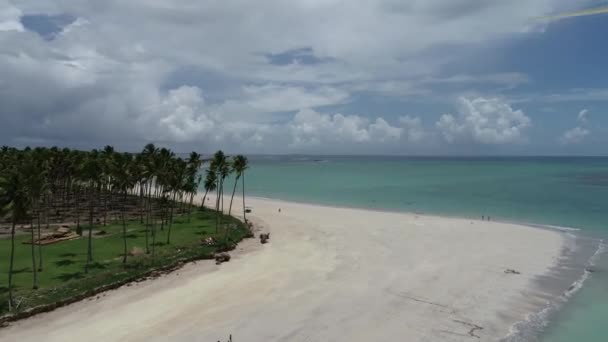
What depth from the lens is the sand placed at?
24.4 metres

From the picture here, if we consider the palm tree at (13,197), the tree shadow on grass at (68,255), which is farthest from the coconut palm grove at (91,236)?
the tree shadow on grass at (68,255)

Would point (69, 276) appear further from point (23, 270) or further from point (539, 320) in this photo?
point (539, 320)

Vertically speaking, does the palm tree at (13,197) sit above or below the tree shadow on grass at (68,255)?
above

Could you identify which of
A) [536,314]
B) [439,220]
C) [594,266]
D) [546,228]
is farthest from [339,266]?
[546,228]

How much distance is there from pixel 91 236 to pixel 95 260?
912 centimetres

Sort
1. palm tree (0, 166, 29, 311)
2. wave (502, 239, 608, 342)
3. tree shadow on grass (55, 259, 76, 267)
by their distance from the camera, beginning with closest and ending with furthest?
wave (502, 239, 608, 342) → palm tree (0, 166, 29, 311) → tree shadow on grass (55, 259, 76, 267)

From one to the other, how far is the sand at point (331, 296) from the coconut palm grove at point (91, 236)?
2.19 meters

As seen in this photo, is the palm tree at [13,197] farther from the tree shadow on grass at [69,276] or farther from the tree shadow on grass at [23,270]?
the tree shadow on grass at [23,270]

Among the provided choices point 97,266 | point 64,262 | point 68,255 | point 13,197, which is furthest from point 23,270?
point 13,197

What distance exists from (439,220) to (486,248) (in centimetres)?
1965

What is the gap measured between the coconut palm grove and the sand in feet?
7.20

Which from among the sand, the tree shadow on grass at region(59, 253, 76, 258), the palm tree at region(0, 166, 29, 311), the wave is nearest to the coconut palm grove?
the palm tree at region(0, 166, 29, 311)

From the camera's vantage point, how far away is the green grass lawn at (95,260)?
29.5m

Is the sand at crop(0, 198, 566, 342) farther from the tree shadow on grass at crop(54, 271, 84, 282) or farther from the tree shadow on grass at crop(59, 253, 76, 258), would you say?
the tree shadow on grass at crop(59, 253, 76, 258)
